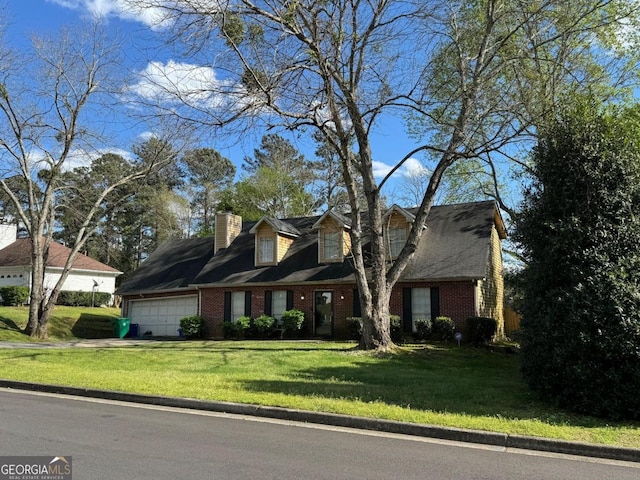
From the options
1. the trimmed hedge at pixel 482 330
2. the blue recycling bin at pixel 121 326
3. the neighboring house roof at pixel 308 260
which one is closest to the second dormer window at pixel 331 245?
the neighboring house roof at pixel 308 260

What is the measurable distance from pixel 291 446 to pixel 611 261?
539cm

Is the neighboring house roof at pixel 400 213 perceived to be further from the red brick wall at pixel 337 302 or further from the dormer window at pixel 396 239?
the red brick wall at pixel 337 302

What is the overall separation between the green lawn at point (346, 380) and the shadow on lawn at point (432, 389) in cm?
2

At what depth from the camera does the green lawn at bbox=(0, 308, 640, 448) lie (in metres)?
7.33

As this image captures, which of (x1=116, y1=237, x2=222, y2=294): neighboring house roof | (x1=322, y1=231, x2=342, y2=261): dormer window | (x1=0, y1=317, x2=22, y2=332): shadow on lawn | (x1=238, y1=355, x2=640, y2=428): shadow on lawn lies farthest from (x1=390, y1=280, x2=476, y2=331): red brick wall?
(x1=0, y1=317, x2=22, y2=332): shadow on lawn

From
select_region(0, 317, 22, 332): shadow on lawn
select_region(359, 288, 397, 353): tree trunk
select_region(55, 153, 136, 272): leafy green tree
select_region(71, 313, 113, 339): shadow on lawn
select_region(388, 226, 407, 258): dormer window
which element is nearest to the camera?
select_region(359, 288, 397, 353): tree trunk

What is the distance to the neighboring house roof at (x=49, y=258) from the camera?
125 ft

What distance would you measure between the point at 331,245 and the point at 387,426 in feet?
56.2

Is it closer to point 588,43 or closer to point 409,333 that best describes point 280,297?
point 409,333

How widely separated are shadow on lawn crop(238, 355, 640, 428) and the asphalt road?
57.3 inches

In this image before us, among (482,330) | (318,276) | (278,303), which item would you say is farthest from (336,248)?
(482,330)

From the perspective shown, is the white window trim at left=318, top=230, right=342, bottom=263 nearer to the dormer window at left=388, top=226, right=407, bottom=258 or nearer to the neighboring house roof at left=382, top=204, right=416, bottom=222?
the dormer window at left=388, top=226, right=407, bottom=258

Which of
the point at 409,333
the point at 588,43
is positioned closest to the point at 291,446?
the point at 409,333

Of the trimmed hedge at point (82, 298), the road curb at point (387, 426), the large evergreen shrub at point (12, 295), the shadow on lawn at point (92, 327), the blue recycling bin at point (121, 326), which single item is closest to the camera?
the road curb at point (387, 426)
